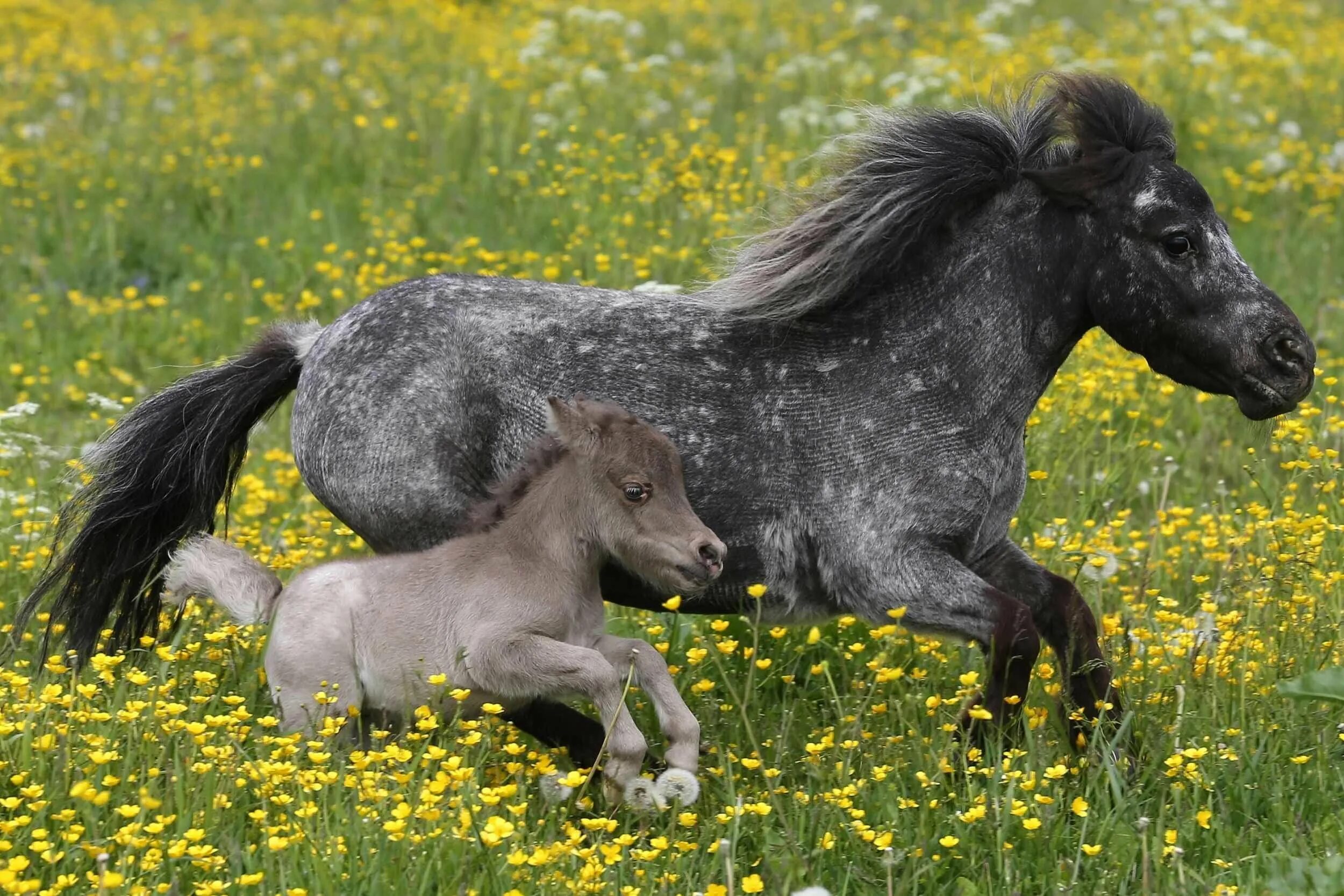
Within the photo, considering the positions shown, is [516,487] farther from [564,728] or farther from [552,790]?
[552,790]

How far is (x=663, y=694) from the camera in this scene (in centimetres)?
452

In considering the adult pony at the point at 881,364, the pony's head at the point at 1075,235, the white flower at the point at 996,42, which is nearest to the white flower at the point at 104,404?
the adult pony at the point at 881,364

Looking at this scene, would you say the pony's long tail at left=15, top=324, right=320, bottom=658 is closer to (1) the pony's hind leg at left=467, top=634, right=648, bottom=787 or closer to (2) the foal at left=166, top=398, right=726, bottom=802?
(2) the foal at left=166, top=398, right=726, bottom=802

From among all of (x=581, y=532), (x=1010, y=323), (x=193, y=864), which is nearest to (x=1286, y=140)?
(x=1010, y=323)

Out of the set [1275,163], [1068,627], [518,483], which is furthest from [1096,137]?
[1275,163]

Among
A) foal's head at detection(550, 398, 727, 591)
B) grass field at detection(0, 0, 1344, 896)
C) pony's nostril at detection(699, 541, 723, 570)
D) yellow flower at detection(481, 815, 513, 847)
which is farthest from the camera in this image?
foal's head at detection(550, 398, 727, 591)

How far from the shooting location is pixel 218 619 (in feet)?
18.7

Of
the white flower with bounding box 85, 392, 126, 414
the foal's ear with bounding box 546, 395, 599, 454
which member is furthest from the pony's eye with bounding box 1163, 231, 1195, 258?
the white flower with bounding box 85, 392, 126, 414

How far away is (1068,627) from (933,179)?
128 centimetres

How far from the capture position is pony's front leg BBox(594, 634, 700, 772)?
4.41 m

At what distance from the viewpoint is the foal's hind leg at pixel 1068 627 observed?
4688mm

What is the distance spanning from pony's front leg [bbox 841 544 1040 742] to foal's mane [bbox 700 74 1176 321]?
775mm

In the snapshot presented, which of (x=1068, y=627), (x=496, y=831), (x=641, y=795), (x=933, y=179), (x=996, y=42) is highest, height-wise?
(x=996, y=42)

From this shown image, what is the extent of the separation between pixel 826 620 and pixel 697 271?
12.5 ft
